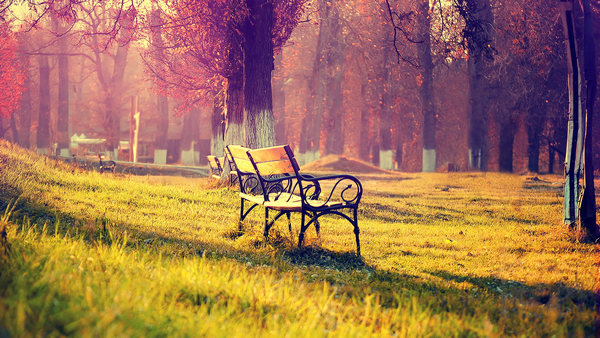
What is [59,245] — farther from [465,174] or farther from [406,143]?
[406,143]

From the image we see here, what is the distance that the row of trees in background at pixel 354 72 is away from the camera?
10.6 metres

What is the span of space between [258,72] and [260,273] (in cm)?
703

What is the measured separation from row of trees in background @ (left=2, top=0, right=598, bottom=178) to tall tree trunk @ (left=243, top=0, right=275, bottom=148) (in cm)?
2

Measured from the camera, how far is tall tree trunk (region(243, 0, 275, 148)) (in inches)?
405

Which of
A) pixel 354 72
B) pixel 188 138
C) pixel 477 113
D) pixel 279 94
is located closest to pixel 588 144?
pixel 477 113

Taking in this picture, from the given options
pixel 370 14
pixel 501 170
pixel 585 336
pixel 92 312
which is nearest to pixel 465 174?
pixel 501 170

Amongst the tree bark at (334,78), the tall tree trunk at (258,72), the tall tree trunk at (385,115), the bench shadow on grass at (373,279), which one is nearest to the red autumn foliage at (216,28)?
the tall tree trunk at (258,72)

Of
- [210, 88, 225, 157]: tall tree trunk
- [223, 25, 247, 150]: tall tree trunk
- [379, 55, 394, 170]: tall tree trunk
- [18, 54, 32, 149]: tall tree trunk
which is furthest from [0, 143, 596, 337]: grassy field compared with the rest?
[18, 54, 32, 149]: tall tree trunk

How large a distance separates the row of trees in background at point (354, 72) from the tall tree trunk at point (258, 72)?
0.02m

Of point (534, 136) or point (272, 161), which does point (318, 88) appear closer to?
point (534, 136)

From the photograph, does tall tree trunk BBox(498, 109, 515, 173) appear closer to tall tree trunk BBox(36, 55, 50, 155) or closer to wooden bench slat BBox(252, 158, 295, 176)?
wooden bench slat BBox(252, 158, 295, 176)

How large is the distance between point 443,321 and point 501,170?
21.5m

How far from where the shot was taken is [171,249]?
4844mm

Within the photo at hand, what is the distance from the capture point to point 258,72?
10414 mm
